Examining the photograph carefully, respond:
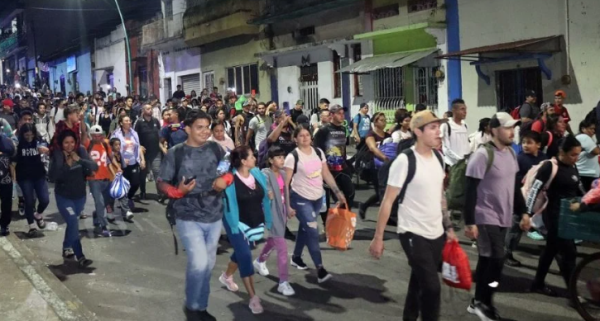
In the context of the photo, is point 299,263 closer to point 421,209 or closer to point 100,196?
point 421,209

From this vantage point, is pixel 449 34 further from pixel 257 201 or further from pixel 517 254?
pixel 257 201

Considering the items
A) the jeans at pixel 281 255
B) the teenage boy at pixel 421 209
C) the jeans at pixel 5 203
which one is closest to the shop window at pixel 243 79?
the jeans at pixel 5 203

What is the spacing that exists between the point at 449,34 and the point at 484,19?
4.05ft

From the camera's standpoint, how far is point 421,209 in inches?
186

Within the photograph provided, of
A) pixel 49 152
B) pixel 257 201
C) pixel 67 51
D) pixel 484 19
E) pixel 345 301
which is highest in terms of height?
pixel 67 51

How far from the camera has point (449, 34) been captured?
17.0 m

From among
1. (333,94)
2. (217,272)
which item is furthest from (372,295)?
(333,94)

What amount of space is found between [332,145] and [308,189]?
2052mm

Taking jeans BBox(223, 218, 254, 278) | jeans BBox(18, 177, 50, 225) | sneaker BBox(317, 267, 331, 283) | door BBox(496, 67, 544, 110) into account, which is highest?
door BBox(496, 67, 544, 110)

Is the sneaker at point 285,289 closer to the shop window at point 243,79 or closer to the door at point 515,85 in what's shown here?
the door at point 515,85

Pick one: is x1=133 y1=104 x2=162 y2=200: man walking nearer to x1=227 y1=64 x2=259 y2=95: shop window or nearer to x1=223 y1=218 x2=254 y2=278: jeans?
x1=223 y1=218 x2=254 y2=278: jeans

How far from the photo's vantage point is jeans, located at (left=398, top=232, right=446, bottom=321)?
4617 millimetres

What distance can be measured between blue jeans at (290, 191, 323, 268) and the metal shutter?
2517 centimetres

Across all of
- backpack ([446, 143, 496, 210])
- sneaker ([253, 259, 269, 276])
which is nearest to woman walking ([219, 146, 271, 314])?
sneaker ([253, 259, 269, 276])
